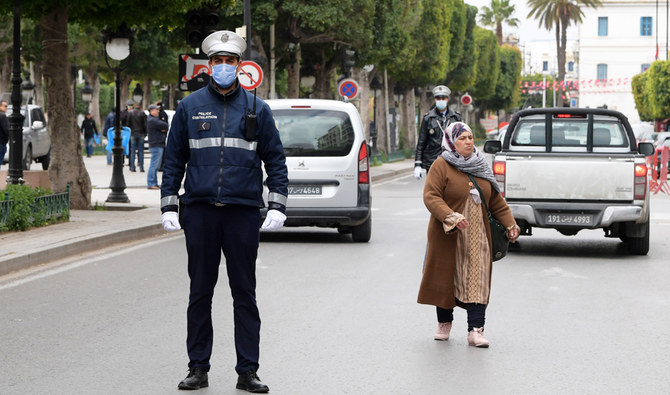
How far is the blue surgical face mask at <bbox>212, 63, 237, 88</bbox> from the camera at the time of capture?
20.9 ft

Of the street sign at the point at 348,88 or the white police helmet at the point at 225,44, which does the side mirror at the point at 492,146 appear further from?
the street sign at the point at 348,88

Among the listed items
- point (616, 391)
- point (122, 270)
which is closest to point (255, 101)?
point (616, 391)

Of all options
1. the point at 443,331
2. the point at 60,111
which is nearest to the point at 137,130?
the point at 60,111

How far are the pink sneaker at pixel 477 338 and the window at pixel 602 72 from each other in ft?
344

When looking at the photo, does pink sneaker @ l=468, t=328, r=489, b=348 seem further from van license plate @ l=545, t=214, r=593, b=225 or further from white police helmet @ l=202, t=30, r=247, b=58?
van license plate @ l=545, t=214, r=593, b=225

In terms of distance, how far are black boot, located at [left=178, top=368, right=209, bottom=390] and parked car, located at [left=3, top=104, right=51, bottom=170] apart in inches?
991

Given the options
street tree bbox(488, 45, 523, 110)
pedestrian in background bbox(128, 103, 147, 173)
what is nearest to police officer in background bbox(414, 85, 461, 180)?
pedestrian in background bbox(128, 103, 147, 173)

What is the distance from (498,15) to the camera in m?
119

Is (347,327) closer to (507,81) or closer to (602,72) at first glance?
(602,72)

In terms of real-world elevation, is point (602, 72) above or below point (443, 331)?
above

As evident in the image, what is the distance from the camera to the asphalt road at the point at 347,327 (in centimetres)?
695

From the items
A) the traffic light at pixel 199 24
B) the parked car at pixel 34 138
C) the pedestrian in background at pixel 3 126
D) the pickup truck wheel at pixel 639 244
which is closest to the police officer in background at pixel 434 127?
the pickup truck wheel at pixel 639 244

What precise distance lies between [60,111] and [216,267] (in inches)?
476

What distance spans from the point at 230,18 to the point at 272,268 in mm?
21614
